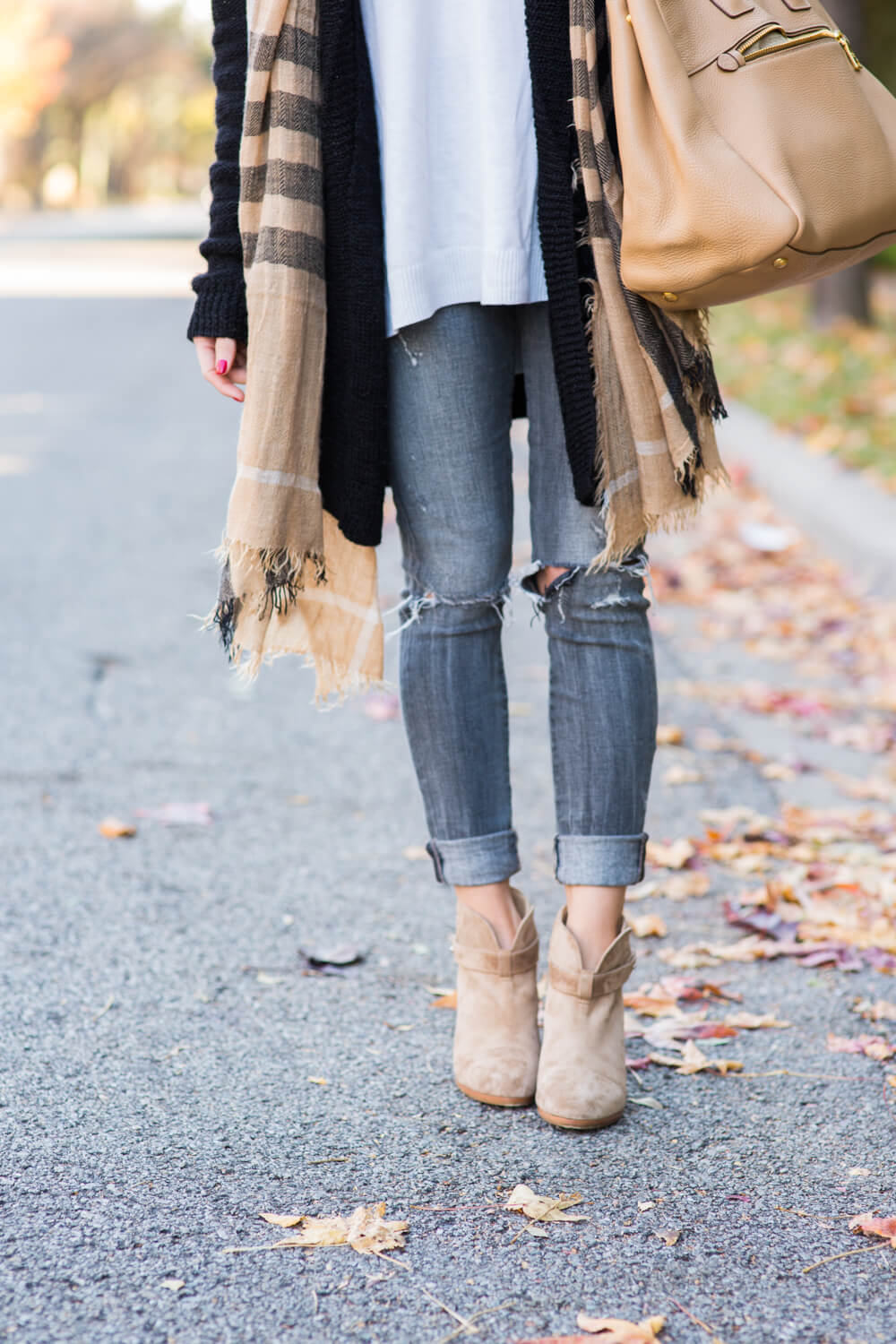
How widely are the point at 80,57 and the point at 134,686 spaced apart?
5493 centimetres

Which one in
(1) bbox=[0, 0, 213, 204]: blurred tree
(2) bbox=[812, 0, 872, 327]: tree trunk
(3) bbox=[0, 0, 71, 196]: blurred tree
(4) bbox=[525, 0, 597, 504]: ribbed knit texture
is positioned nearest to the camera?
(4) bbox=[525, 0, 597, 504]: ribbed knit texture

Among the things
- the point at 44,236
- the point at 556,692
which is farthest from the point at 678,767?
the point at 44,236

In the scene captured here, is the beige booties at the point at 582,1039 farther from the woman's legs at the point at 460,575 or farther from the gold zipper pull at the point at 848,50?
the gold zipper pull at the point at 848,50

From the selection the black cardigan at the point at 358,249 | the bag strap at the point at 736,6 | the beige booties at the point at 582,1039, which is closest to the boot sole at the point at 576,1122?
the beige booties at the point at 582,1039

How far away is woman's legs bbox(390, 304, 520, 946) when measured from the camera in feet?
5.84

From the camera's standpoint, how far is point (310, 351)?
5.81 ft

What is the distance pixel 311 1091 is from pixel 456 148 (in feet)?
4.12

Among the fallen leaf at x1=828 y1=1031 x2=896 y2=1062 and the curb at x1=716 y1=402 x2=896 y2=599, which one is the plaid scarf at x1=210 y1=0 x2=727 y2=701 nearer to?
the fallen leaf at x1=828 y1=1031 x2=896 y2=1062

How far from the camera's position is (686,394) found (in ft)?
5.93

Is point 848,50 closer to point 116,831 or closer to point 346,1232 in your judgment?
point 346,1232

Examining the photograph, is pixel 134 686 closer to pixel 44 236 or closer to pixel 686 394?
pixel 686 394

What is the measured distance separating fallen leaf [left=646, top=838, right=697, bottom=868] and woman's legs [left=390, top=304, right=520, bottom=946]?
2.80 ft

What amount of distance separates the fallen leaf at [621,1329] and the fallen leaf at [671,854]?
52.9 inches

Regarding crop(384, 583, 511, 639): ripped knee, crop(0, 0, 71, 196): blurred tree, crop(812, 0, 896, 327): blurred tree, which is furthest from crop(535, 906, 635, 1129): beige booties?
crop(0, 0, 71, 196): blurred tree
